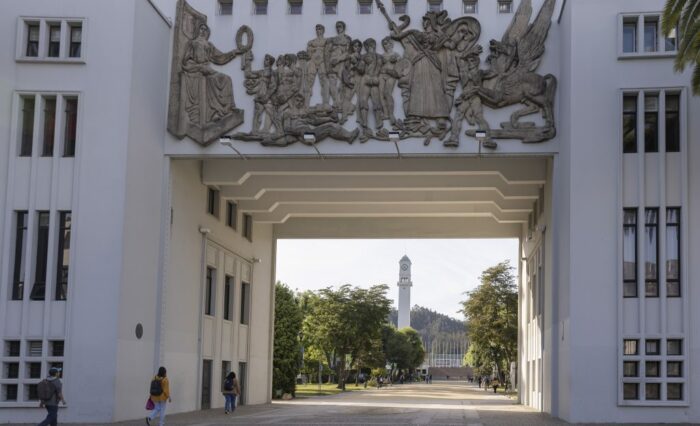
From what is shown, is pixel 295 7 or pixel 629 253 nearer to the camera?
pixel 629 253

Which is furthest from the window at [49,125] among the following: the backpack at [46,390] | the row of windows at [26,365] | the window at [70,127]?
the backpack at [46,390]

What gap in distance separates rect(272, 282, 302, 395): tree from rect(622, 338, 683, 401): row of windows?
26.3 meters

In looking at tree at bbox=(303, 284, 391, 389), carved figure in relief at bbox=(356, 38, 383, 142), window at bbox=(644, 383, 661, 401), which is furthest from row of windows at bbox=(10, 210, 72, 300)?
tree at bbox=(303, 284, 391, 389)

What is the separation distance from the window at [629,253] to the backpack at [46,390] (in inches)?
557

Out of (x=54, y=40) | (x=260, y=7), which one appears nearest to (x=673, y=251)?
(x=260, y=7)

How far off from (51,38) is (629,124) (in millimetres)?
15675

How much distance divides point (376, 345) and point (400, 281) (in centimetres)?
8917

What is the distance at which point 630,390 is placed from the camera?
25.3 meters

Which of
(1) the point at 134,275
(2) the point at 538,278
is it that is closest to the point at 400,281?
(2) the point at 538,278

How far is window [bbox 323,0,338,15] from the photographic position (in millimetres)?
29594

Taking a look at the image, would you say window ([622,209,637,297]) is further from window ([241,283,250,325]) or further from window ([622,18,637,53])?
window ([241,283,250,325])

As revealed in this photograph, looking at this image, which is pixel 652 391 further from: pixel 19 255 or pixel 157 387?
pixel 19 255

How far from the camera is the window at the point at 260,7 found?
2981cm

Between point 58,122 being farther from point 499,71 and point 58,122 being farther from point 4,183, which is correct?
point 499,71
